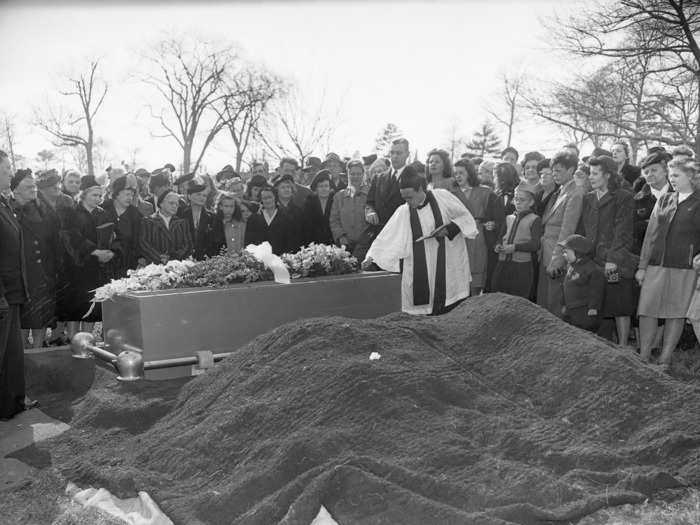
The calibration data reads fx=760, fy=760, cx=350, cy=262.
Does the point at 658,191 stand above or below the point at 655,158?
below

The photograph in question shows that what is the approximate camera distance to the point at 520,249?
25.4 ft

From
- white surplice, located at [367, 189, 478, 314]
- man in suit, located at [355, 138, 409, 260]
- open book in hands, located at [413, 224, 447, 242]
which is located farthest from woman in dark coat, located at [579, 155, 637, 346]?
man in suit, located at [355, 138, 409, 260]

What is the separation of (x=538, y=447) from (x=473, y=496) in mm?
688

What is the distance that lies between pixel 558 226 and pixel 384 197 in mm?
2003

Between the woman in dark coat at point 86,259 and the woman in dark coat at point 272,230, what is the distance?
155 cm

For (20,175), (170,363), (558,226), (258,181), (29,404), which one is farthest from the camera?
(258,181)

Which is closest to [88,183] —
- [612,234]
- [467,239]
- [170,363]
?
[170,363]

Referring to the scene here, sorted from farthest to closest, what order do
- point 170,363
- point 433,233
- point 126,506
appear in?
1. point 433,233
2. point 170,363
3. point 126,506

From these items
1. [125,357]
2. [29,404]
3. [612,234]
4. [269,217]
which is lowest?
[29,404]

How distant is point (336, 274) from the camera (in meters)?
7.30

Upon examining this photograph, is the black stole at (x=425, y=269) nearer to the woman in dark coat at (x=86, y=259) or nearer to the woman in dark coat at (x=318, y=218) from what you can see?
the woman in dark coat at (x=318, y=218)

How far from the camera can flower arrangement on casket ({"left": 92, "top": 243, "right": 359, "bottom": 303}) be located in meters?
6.43

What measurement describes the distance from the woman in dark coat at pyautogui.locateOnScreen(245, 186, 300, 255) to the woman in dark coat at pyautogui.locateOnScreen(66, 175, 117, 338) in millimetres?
1546

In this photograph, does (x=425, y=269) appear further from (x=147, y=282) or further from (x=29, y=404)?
(x=29, y=404)
